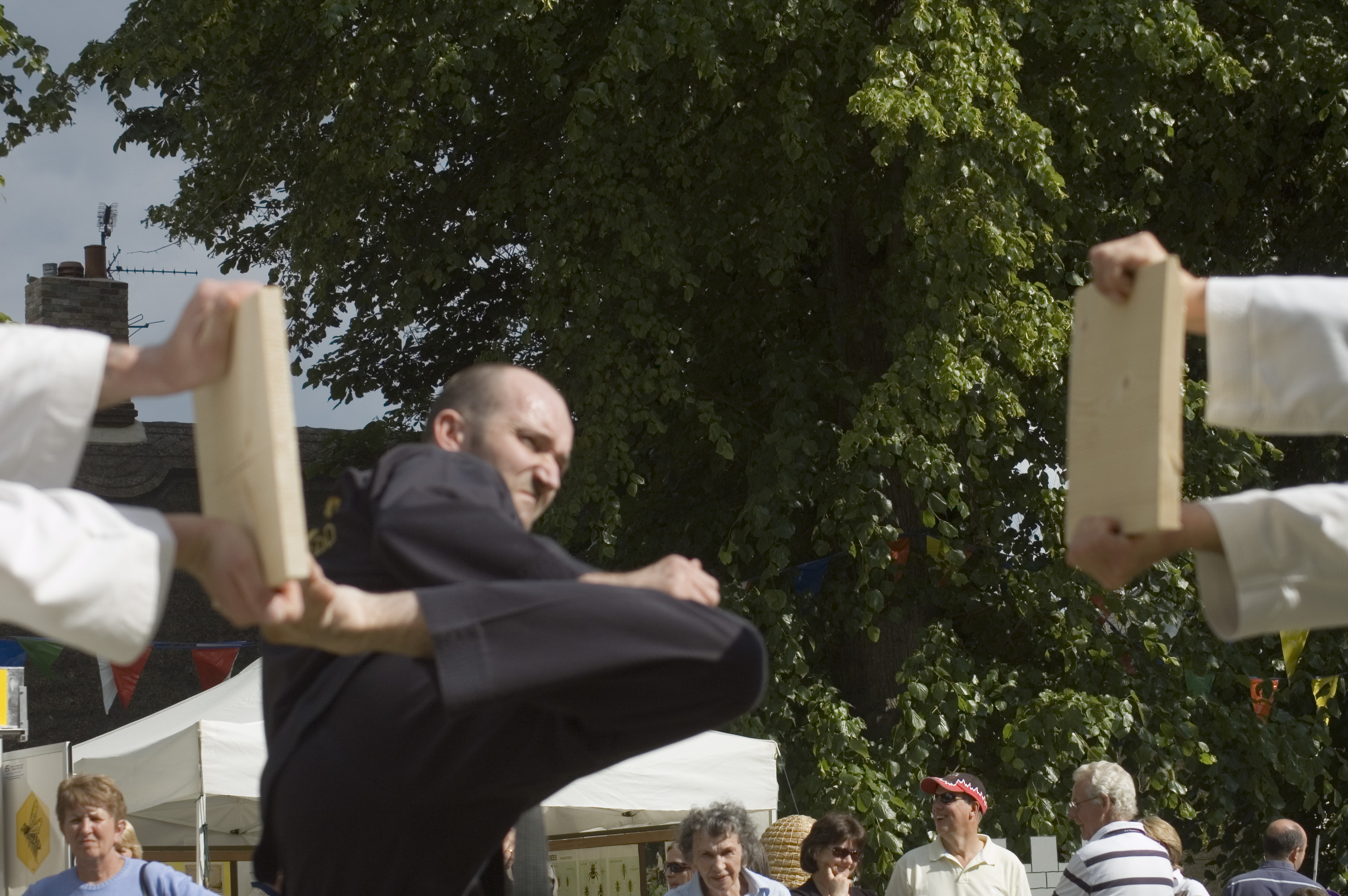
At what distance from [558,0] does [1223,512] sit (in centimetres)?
946

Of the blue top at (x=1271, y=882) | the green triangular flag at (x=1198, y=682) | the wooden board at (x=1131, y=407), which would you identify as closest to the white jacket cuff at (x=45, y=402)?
the wooden board at (x=1131, y=407)

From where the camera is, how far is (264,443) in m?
2.07

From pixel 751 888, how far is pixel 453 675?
4.05 m

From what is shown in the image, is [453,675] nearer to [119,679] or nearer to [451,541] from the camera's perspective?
[451,541]

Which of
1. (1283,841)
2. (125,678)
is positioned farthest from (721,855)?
(125,678)

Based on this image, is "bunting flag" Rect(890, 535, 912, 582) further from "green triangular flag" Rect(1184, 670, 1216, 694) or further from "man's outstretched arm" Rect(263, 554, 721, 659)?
"man's outstretched arm" Rect(263, 554, 721, 659)

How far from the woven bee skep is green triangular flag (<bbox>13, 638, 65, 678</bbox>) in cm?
554

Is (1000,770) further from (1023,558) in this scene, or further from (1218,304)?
(1218,304)

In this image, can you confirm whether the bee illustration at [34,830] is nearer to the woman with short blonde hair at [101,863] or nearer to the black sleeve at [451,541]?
the woman with short blonde hair at [101,863]

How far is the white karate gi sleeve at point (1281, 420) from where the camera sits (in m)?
2.38

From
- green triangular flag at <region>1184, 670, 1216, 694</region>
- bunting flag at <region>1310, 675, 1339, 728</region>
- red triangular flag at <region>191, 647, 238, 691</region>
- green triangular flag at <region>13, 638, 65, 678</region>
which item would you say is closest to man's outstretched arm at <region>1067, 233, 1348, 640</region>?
green triangular flag at <region>1184, 670, 1216, 694</region>

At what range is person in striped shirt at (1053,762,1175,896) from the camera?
5848 mm

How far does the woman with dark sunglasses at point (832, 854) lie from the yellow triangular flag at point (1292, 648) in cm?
463

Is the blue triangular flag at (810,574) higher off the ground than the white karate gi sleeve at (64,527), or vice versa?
the blue triangular flag at (810,574)
